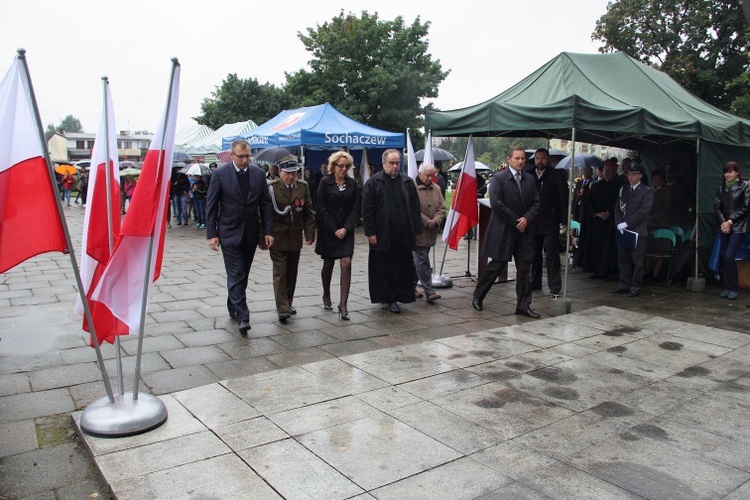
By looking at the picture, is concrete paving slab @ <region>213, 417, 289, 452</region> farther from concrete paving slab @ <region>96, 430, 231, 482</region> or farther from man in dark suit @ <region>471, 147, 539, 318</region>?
man in dark suit @ <region>471, 147, 539, 318</region>

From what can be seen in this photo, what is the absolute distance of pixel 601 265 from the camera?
30.2ft

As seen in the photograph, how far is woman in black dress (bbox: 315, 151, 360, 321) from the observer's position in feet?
21.0

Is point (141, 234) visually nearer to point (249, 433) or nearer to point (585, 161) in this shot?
point (249, 433)

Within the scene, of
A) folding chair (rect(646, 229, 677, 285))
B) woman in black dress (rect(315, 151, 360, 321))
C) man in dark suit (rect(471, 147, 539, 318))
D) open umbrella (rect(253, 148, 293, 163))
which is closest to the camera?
woman in black dress (rect(315, 151, 360, 321))

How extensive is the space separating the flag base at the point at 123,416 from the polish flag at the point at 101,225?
0.41 m

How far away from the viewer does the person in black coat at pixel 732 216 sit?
25.1 feet

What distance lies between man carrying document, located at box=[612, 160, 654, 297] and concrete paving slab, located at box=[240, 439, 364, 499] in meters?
6.02

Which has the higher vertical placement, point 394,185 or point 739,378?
point 394,185

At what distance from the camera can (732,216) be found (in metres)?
7.74

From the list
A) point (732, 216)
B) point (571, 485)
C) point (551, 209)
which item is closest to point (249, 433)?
point (571, 485)

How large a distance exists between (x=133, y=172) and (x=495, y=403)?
18.3 m

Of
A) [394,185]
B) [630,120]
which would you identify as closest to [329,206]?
[394,185]

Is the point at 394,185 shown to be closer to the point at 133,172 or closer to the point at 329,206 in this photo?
the point at 329,206

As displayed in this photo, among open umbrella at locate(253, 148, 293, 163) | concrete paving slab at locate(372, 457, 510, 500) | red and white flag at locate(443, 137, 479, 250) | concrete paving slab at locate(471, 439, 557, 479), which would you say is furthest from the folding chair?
open umbrella at locate(253, 148, 293, 163)
